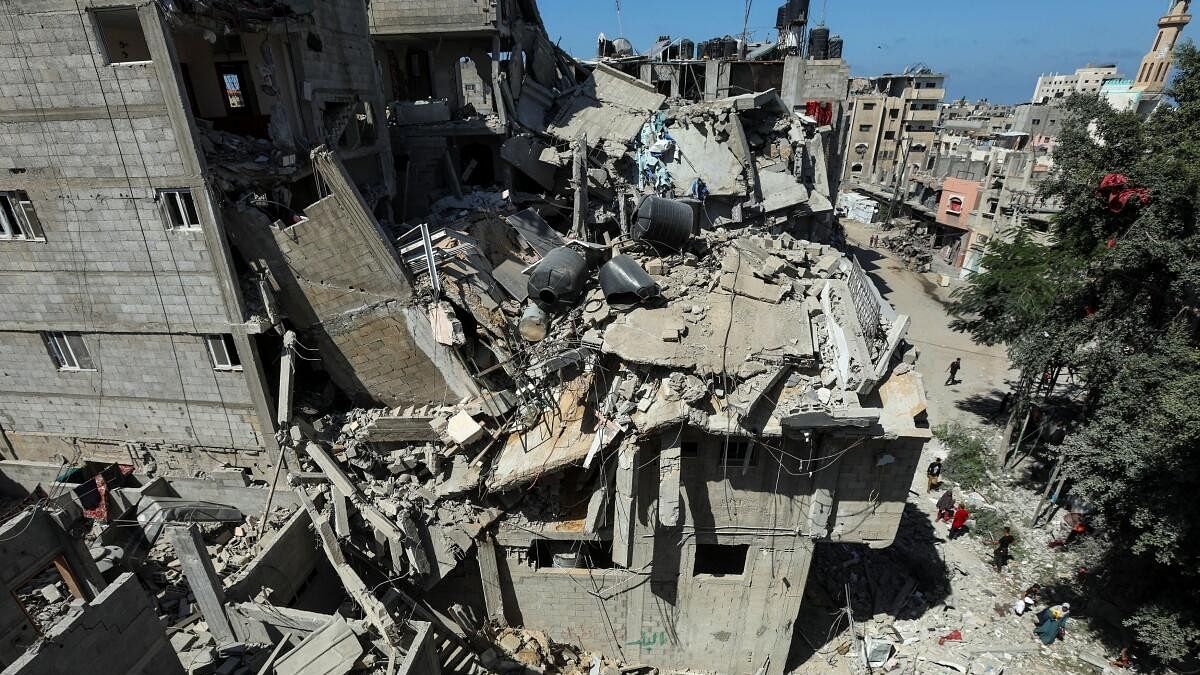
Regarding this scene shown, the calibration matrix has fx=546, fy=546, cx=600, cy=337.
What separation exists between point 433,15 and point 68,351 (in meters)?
15.7

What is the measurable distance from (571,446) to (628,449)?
137 centimetres

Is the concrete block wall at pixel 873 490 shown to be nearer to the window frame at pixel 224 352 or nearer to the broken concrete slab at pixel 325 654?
the broken concrete slab at pixel 325 654

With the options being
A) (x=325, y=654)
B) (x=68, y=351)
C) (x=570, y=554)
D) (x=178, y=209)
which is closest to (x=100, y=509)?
(x=68, y=351)

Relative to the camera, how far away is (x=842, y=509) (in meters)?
11.3

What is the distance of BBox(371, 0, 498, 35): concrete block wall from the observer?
20125 mm

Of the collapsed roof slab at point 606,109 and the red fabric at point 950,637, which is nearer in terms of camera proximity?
the red fabric at point 950,637

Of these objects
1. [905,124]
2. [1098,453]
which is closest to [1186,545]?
[1098,453]

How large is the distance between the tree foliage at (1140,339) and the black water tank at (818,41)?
26.3 metres

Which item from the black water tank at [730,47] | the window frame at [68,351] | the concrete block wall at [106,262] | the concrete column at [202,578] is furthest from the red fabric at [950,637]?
the black water tank at [730,47]

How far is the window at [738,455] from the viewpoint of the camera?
35.1 feet

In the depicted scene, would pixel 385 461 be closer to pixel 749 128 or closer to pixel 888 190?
pixel 749 128

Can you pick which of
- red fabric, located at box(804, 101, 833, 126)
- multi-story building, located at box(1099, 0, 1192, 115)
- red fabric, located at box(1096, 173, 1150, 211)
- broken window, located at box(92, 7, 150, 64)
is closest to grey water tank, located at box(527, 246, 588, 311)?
broken window, located at box(92, 7, 150, 64)

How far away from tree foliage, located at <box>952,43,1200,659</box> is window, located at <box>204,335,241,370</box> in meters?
18.9

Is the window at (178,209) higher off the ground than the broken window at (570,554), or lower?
higher
